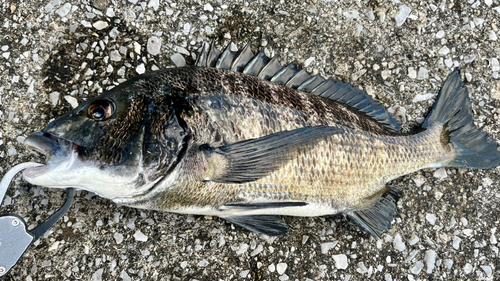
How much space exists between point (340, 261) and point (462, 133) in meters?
1.33

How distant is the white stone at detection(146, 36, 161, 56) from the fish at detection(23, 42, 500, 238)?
444 mm

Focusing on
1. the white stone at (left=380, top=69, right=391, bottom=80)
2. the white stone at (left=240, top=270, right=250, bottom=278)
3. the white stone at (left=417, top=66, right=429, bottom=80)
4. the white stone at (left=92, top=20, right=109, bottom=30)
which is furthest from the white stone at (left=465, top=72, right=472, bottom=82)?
the white stone at (left=92, top=20, right=109, bottom=30)

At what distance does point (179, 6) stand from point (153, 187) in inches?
61.5

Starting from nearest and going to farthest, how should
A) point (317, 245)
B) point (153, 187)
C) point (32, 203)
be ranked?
point (153, 187) → point (32, 203) → point (317, 245)

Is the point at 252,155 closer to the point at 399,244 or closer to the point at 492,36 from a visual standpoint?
the point at 399,244

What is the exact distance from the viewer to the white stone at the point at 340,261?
8.77 ft

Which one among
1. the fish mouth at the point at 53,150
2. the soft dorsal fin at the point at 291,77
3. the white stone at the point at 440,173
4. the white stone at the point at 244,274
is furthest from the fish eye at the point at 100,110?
the white stone at the point at 440,173

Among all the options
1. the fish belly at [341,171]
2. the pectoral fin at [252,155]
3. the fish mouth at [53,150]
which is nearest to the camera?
the fish mouth at [53,150]

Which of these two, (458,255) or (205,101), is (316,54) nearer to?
(205,101)

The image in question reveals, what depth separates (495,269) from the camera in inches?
112

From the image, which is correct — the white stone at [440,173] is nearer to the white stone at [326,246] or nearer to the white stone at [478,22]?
the white stone at [326,246]

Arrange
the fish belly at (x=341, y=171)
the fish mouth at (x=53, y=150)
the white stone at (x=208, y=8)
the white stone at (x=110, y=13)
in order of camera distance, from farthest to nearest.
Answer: the white stone at (x=208, y=8) → the white stone at (x=110, y=13) → the fish belly at (x=341, y=171) → the fish mouth at (x=53, y=150)

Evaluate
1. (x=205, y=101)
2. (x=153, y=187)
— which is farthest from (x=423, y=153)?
(x=153, y=187)

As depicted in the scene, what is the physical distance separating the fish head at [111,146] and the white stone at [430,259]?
2062 millimetres
